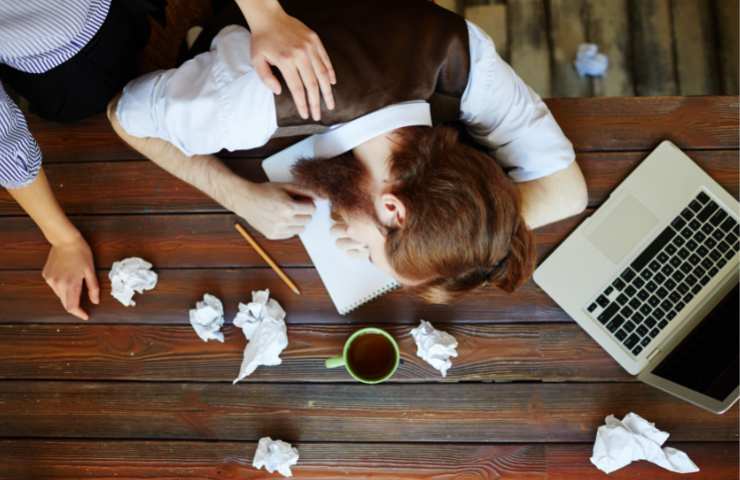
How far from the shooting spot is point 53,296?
1.23 meters

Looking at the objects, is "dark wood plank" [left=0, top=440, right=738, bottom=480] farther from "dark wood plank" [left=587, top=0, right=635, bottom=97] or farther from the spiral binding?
"dark wood plank" [left=587, top=0, right=635, bottom=97]

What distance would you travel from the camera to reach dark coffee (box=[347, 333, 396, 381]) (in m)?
1.15

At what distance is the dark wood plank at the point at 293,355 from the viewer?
1179 millimetres

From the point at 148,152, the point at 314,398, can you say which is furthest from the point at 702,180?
the point at 148,152

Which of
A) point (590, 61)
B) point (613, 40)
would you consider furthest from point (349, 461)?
point (613, 40)

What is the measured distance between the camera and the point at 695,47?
178cm

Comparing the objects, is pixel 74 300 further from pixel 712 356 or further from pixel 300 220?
pixel 712 356

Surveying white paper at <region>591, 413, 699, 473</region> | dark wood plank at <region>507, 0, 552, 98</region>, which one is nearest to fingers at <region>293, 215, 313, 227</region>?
white paper at <region>591, 413, 699, 473</region>

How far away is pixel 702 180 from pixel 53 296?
4.22ft

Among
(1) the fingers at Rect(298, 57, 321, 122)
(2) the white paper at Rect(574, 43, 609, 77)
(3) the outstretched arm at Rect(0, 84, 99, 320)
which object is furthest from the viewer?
(2) the white paper at Rect(574, 43, 609, 77)

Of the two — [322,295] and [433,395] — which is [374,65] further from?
[433,395]

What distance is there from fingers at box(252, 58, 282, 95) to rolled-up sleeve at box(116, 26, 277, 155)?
0.02 metres

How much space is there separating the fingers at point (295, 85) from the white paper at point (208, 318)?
44cm

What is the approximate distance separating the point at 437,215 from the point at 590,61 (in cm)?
105
